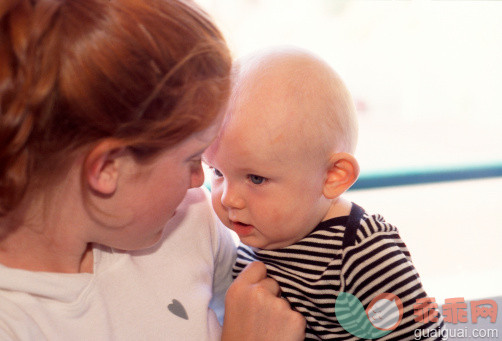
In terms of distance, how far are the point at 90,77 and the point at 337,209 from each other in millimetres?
592

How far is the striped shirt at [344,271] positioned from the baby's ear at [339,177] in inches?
2.5

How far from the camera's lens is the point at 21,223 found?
801 millimetres

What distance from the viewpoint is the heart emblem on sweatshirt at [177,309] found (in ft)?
3.10

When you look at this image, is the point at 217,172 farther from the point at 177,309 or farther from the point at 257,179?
the point at 177,309

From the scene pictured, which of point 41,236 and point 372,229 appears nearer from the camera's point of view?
point 41,236

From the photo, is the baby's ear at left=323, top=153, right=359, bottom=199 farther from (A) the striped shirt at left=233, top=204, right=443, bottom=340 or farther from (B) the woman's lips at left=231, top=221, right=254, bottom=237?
(B) the woman's lips at left=231, top=221, right=254, bottom=237

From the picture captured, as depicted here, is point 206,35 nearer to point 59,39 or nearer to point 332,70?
point 59,39

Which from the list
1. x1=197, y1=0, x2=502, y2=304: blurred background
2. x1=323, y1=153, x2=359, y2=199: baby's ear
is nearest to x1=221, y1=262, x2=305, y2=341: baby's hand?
x1=323, y1=153, x2=359, y2=199: baby's ear

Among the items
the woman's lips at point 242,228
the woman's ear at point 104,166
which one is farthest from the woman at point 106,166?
the woman's lips at point 242,228

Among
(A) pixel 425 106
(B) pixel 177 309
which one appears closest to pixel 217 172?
(B) pixel 177 309

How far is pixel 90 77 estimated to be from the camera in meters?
0.68

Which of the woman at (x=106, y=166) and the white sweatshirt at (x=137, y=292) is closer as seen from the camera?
the woman at (x=106, y=166)

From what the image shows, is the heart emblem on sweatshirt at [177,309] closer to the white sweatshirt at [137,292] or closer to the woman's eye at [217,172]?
the white sweatshirt at [137,292]

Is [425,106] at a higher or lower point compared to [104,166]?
lower
